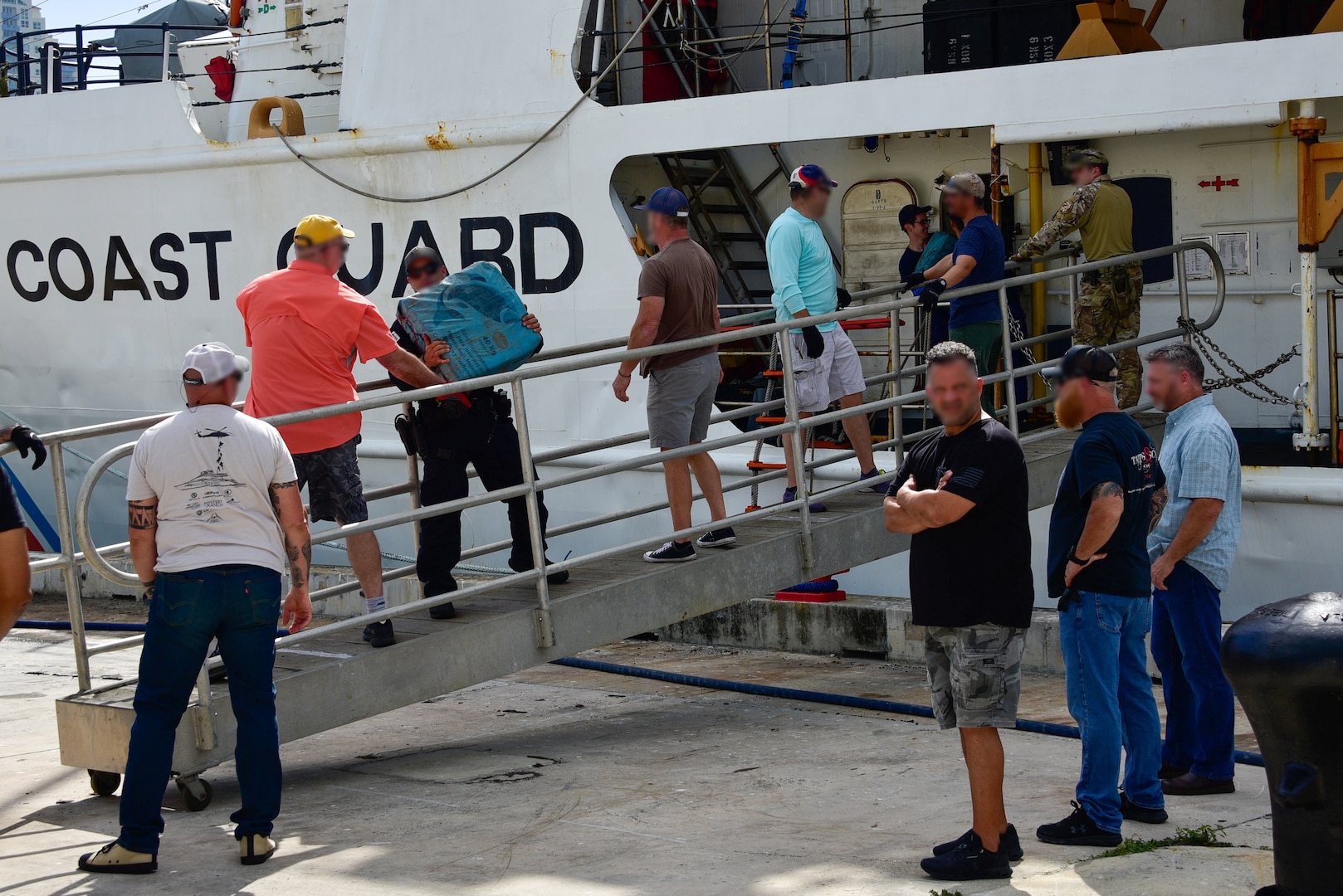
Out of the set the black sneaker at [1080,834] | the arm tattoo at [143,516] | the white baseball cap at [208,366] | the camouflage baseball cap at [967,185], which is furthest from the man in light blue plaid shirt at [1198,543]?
the arm tattoo at [143,516]

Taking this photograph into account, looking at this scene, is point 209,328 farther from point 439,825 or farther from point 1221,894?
point 1221,894

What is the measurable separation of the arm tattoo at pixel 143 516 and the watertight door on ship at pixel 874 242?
6.36 meters

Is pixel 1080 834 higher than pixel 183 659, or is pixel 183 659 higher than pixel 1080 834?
pixel 183 659

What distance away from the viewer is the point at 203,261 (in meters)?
10.7

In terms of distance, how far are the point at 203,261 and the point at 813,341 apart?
6.03 m

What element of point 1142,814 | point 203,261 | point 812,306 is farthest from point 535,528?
point 203,261

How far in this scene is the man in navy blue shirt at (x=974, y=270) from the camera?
701cm

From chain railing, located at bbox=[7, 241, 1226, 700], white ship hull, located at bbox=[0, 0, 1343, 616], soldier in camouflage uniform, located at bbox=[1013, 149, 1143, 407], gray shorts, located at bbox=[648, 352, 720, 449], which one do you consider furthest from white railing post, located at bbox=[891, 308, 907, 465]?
white ship hull, located at bbox=[0, 0, 1343, 616]

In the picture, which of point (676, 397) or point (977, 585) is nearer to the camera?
point (977, 585)

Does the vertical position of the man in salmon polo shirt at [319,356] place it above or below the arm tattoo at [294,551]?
above

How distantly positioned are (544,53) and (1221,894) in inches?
281

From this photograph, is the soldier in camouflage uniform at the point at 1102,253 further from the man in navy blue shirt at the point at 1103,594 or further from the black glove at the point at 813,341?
the man in navy blue shirt at the point at 1103,594

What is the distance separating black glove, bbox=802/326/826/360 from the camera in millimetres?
6438

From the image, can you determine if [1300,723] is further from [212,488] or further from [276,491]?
[212,488]
